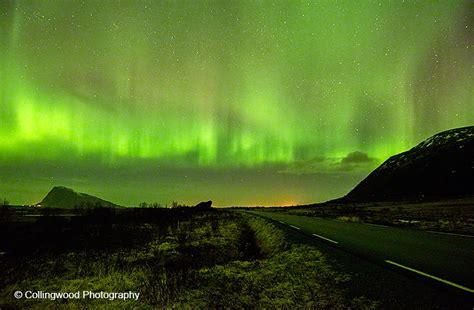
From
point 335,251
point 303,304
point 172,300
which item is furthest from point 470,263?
point 172,300

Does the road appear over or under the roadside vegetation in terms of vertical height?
over

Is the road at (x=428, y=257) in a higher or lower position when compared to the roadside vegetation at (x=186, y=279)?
higher

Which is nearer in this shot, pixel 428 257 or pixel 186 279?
pixel 186 279

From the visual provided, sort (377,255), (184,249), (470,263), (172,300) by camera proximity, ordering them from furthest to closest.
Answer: (184,249)
(377,255)
(470,263)
(172,300)

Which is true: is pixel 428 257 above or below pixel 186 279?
above

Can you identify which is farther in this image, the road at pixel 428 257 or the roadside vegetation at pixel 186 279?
the road at pixel 428 257

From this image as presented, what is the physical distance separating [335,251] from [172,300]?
19.0ft

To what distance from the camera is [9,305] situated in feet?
24.2

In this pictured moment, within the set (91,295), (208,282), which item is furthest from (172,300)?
(91,295)

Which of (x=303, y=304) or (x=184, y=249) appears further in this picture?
(x=184, y=249)

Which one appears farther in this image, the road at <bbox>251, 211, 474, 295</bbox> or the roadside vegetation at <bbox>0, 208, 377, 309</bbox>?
the road at <bbox>251, 211, 474, 295</bbox>

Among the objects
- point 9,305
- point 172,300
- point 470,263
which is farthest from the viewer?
point 470,263

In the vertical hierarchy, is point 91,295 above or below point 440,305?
below

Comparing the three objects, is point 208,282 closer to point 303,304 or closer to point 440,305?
point 303,304
